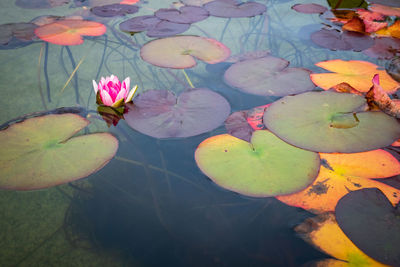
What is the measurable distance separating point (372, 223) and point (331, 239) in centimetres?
17

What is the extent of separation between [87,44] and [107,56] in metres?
0.27

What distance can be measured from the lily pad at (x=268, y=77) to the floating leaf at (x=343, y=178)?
55cm

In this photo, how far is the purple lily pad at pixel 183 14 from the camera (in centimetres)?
255

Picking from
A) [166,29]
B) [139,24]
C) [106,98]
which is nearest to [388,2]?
[166,29]

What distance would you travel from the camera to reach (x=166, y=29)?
7.84ft

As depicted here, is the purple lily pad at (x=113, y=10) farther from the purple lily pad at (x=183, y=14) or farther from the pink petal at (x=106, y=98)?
the pink petal at (x=106, y=98)

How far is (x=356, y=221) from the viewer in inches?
41.4

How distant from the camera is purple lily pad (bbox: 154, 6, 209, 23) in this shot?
8.36ft

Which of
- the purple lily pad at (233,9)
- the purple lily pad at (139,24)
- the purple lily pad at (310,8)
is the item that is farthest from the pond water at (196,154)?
the purple lily pad at (310,8)

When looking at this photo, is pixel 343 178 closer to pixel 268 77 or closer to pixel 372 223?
pixel 372 223

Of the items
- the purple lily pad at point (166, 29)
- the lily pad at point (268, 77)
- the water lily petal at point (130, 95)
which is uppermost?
the purple lily pad at point (166, 29)

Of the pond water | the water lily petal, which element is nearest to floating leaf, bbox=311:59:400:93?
the pond water

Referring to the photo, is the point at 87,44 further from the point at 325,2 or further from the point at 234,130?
the point at 325,2

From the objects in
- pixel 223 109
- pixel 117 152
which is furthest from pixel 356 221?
pixel 117 152
